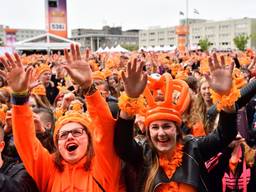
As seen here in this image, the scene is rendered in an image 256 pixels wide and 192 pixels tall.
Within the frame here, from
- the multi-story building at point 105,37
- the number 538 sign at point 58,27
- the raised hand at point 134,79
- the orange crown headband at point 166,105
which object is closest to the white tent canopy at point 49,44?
the number 538 sign at point 58,27

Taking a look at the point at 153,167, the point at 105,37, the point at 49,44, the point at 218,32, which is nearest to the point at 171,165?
the point at 153,167

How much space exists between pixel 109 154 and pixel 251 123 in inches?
124

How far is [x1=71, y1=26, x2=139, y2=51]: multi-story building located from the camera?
116875mm

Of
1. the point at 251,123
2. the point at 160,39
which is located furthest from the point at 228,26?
the point at 251,123

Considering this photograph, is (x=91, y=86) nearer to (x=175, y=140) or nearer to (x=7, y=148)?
(x=175, y=140)

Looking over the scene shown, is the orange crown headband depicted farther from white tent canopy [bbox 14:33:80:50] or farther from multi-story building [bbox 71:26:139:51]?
multi-story building [bbox 71:26:139:51]

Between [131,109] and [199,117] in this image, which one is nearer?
[131,109]

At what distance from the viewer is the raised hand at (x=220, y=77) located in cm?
299

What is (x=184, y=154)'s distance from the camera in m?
3.11

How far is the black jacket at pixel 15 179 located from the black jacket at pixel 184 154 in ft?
2.11

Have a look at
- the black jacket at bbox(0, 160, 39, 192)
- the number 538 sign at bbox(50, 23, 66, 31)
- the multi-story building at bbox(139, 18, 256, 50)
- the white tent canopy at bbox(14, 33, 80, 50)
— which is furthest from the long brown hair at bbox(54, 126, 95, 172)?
the multi-story building at bbox(139, 18, 256, 50)

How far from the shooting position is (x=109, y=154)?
2.93 metres

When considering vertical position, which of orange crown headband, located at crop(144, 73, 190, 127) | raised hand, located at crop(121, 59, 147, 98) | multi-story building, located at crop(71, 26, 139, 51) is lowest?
orange crown headband, located at crop(144, 73, 190, 127)

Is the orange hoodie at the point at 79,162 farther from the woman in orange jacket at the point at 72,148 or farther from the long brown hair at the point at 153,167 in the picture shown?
the long brown hair at the point at 153,167
